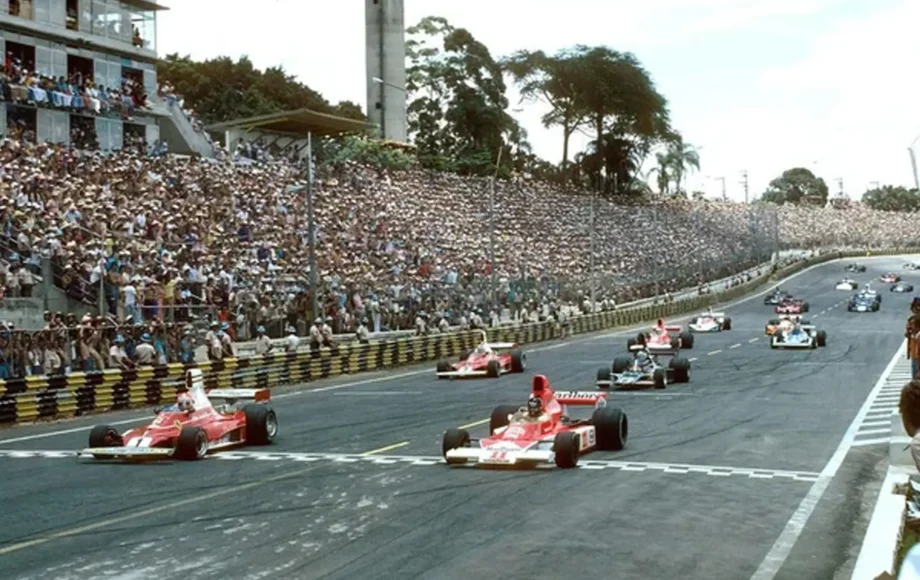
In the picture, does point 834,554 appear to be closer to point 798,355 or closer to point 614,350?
point 798,355

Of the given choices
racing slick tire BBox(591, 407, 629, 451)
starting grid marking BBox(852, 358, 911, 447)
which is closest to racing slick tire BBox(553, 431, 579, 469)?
racing slick tire BBox(591, 407, 629, 451)

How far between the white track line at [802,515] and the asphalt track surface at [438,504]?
4 centimetres

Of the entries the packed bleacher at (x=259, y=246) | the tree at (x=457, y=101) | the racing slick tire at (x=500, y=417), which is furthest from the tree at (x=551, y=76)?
the racing slick tire at (x=500, y=417)

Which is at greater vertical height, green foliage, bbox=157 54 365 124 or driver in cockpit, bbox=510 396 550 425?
green foliage, bbox=157 54 365 124

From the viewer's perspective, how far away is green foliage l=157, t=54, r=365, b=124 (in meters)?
86.6

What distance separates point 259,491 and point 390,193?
141 feet

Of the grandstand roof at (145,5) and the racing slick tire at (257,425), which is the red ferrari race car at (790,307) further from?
the racing slick tire at (257,425)

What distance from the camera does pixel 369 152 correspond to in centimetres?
7806

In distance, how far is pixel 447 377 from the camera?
33938 mm

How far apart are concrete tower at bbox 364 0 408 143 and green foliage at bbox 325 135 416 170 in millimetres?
10957

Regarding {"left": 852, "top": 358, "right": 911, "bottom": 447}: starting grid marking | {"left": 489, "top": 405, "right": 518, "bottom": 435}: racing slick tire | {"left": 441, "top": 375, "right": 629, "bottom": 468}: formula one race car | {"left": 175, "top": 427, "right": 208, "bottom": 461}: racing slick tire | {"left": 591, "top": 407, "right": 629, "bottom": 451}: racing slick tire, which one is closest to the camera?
{"left": 441, "top": 375, "right": 629, "bottom": 468}: formula one race car

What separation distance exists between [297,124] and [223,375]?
36086 millimetres

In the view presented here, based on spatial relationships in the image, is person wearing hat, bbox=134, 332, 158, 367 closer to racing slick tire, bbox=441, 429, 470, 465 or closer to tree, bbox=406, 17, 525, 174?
Answer: racing slick tire, bbox=441, 429, 470, 465

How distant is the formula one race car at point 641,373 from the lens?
28125 millimetres
